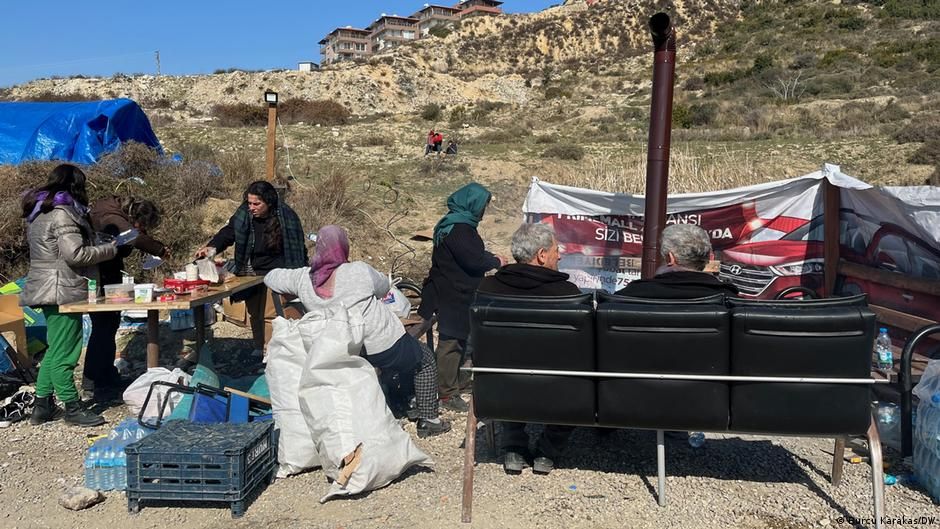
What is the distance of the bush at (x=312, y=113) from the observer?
3228 cm

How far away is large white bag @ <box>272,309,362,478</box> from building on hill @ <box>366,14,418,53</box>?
107 meters

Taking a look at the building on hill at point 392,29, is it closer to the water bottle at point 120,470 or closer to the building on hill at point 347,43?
the building on hill at point 347,43

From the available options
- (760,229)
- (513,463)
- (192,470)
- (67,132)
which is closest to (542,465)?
(513,463)

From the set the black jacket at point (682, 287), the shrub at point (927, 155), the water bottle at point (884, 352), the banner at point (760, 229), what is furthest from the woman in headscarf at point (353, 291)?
the shrub at point (927, 155)

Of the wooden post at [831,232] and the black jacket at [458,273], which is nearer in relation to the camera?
the black jacket at [458,273]

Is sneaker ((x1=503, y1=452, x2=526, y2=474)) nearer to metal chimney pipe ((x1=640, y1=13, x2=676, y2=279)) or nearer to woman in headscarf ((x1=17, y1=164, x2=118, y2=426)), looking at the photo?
metal chimney pipe ((x1=640, y1=13, x2=676, y2=279))

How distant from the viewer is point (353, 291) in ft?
13.7

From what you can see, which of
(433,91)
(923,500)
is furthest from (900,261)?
(433,91)

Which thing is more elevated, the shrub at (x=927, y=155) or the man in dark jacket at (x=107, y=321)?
the shrub at (x=927, y=155)

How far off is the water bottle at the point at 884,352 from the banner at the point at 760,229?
0.33 m

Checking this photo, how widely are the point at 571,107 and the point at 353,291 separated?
31255 mm

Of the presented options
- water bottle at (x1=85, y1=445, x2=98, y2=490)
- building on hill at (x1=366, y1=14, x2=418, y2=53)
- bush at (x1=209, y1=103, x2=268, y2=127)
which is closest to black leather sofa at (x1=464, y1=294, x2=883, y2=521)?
water bottle at (x1=85, y1=445, x2=98, y2=490)

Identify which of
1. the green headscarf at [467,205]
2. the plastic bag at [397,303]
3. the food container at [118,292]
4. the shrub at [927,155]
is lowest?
the plastic bag at [397,303]

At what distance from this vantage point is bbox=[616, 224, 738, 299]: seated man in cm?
352
